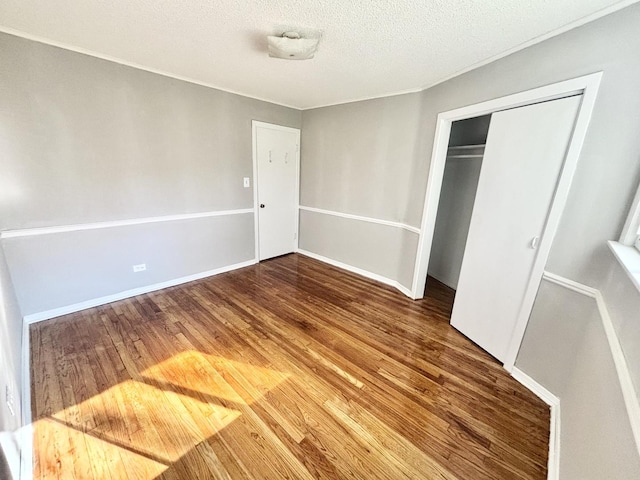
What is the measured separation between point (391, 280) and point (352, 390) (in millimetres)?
1817

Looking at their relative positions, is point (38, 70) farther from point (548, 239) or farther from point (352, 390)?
point (548, 239)

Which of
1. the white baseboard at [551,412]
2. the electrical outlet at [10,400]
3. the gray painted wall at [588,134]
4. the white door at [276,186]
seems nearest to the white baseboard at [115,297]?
the white door at [276,186]

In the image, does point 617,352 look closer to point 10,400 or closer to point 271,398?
point 271,398

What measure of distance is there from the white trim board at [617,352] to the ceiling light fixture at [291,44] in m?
2.23

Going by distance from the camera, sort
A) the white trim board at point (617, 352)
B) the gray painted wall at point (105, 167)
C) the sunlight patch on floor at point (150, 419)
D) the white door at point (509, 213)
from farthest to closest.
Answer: the gray painted wall at point (105, 167)
the white door at point (509, 213)
the sunlight patch on floor at point (150, 419)
the white trim board at point (617, 352)

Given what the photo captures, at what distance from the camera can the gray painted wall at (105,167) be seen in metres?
1.99

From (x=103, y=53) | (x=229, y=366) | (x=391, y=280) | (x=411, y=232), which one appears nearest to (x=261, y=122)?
(x=103, y=53)

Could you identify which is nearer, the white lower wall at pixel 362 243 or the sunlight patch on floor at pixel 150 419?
the sunlight patch on floor at pixel 150 419

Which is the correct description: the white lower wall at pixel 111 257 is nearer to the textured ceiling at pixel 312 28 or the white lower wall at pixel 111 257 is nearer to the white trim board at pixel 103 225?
the white trim board at pixel 103 225

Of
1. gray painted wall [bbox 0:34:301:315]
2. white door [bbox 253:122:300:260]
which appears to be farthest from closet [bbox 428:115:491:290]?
gray painted wall [bbox 0:34:301:315]

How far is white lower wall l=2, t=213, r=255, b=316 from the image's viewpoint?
2148mm

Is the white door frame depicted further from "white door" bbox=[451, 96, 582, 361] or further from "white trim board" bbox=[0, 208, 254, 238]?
"white trim board" bbox=[0, 208, 254, 238]

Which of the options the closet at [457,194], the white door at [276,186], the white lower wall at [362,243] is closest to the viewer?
the closet at [457,194]

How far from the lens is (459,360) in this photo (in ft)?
6.57
